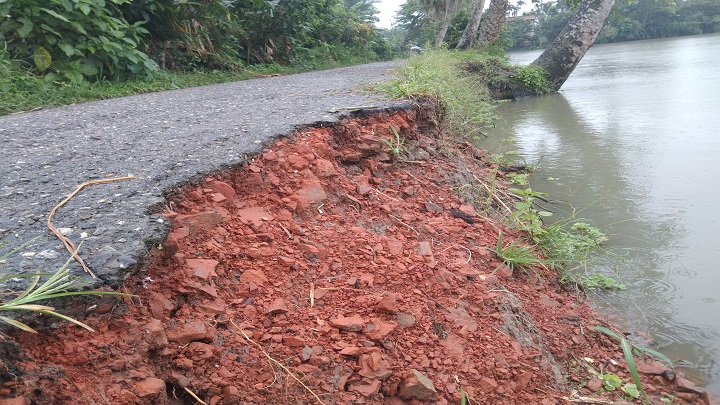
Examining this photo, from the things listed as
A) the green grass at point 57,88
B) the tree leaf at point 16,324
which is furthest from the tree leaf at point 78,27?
the tree leaf at point 16,324

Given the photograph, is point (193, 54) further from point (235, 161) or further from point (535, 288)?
point (535, 288)

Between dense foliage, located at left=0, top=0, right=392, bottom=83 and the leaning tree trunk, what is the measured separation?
4.06m

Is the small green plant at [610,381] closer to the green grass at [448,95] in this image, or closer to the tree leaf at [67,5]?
the green grass at [448,95]

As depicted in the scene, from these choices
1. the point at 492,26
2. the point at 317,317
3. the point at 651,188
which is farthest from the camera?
the point at 492,26

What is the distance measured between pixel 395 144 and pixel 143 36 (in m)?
4.16

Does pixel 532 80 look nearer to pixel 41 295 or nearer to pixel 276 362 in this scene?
pixel 276 362

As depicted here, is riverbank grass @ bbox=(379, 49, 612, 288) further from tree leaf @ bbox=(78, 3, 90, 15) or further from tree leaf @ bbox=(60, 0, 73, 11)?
tree leaf @ bbox=(60, 0, 73, 11)

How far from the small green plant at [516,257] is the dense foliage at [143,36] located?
3849 millimetres

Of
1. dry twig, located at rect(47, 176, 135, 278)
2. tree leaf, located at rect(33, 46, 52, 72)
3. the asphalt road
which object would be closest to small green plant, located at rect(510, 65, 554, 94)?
the asphalt road

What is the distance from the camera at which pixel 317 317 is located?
1.52 meters

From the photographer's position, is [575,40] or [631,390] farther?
[575,40]

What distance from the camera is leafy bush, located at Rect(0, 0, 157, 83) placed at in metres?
4.54

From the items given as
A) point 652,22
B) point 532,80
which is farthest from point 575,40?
point 652,22

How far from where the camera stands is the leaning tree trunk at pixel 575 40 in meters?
9.26
